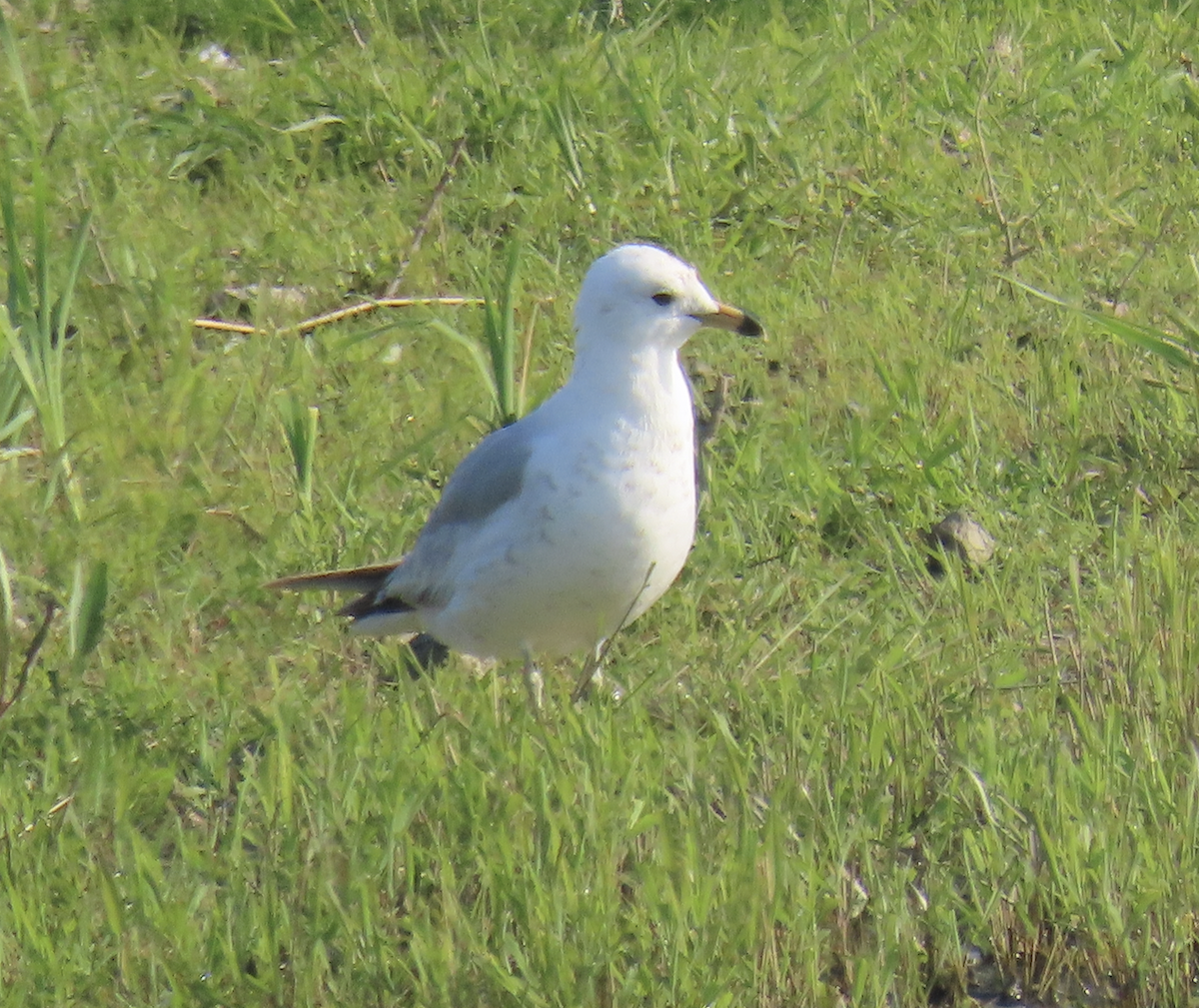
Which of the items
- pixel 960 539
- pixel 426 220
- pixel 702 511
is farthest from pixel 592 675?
pixel 426 220

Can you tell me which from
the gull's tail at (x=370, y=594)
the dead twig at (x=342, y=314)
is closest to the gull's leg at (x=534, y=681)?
the gull's tail at (x=370, y=594)

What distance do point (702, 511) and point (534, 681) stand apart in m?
0.90

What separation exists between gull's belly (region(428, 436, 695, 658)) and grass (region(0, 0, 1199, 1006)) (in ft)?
0.74

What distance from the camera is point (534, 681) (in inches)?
154

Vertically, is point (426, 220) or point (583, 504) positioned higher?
point (583, 504)

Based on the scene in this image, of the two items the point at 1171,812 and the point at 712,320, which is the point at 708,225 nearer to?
the point at 712,320

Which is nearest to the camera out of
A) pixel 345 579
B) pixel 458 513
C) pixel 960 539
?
pixel 458 513

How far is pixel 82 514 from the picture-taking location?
4555mm

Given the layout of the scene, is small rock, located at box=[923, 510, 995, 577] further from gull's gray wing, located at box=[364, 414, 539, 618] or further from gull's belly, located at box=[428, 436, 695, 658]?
gull's gray wing, located at box=[364, 414, 539, 618]

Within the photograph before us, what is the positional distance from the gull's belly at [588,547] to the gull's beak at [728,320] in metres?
0.31

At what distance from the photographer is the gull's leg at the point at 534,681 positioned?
12.5 feet

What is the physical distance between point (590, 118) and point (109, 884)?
3.96 metres

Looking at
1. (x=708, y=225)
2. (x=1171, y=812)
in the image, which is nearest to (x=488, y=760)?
(x=1171, y=812)

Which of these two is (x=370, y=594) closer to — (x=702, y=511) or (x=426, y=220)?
(x=702, y=511)
